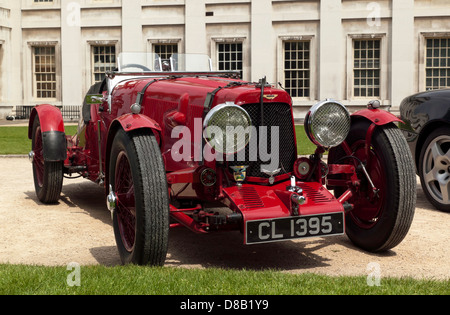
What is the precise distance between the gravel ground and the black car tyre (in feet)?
0.58

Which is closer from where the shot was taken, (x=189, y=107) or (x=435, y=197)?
(x=189, y=107)

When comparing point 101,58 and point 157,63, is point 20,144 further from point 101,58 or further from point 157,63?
point 101,58

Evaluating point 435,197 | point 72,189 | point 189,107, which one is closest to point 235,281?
point 189,107

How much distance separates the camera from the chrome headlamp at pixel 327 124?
474cm

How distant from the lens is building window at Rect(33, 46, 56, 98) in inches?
1217

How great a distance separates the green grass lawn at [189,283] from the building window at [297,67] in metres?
24.8

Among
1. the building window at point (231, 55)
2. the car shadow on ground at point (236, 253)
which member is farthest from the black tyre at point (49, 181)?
the building window at point (231, 55)

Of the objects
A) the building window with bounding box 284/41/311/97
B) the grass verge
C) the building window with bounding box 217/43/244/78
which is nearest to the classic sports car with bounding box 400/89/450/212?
the grass verge

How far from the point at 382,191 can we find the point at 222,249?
148cm

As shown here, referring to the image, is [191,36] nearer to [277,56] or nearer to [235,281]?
[277,56]

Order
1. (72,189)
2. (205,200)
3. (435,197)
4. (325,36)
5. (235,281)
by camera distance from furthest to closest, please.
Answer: (325,36) → (72,189) → (435,197) → (205,200) → (235,281)

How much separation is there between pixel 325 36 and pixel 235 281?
25.1 metres

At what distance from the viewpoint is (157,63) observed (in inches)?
285
